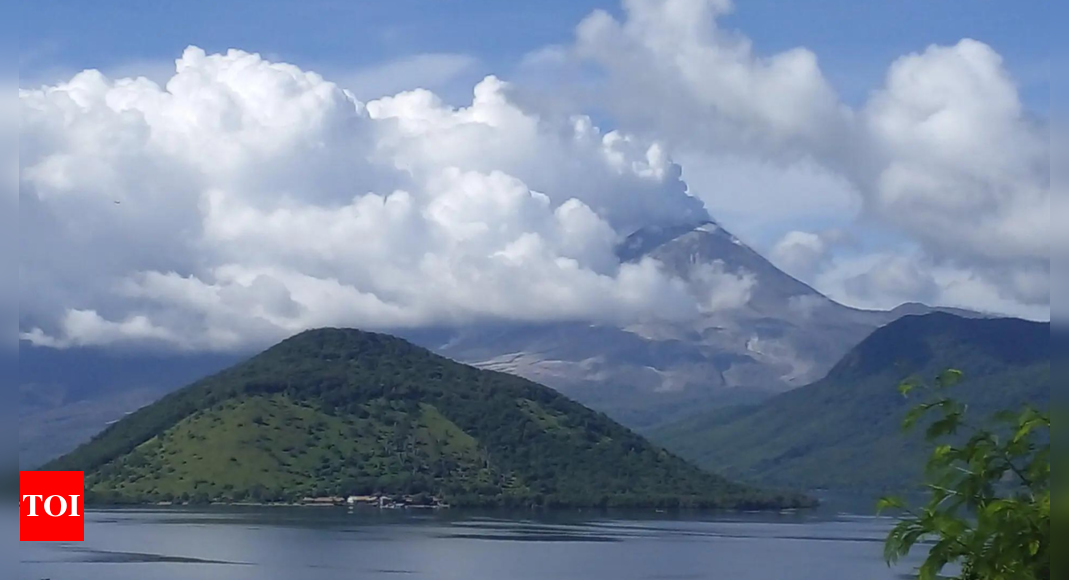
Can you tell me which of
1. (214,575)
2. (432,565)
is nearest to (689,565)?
(432,565)

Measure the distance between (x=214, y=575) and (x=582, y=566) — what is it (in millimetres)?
32248

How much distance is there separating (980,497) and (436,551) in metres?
132

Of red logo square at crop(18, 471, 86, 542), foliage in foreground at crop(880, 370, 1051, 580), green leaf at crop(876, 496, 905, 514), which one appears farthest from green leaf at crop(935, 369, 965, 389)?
red logo square at crop(18, 471, 86, 542)

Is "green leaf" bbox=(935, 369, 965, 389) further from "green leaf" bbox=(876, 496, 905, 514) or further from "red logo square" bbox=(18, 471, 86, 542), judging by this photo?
"red logo square" bbox=(18, 471, 86, 542)

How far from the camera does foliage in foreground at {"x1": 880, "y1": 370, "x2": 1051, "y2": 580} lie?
38.4ft

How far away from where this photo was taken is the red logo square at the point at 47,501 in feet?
84.3

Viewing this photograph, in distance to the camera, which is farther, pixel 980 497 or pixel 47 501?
pixel 47 501

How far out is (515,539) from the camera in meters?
158

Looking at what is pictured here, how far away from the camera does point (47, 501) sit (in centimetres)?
2800

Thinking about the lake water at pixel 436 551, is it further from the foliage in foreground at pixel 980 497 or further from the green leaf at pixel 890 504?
the foliage in foreground at pixel 980 497

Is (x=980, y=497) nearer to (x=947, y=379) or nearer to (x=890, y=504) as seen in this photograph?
(x=890, y=504)

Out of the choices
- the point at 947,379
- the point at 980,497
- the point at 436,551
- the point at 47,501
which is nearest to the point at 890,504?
the point at 980,497

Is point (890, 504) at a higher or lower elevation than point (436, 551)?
higher

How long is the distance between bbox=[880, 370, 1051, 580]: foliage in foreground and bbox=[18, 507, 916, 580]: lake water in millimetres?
90980
